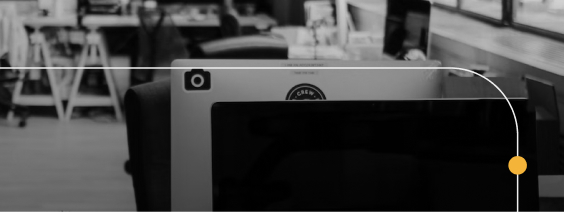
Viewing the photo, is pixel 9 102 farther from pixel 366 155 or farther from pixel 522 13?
pixel 366 155

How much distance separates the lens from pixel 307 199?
0.95m

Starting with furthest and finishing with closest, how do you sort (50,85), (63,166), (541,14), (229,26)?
(50,85) → (63,166) → (229,26) → (541,14)

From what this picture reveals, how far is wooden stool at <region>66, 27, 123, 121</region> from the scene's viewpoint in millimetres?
3748

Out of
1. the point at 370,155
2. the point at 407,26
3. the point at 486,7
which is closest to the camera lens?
the point at 370,155

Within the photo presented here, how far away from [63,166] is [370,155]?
3014mm

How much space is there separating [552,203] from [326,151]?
57cm

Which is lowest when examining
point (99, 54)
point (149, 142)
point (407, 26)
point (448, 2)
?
point (149, 142)

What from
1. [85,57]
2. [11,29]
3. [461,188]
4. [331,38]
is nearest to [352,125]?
[461,188]

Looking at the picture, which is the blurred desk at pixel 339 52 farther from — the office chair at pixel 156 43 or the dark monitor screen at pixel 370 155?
the dark monitor screen at pixel 370 155

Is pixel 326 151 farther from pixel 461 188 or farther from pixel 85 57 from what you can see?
pixel 85 57

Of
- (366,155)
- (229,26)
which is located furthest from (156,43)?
(366,155)

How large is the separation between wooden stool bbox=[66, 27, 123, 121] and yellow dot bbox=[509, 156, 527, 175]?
3079 millimetres

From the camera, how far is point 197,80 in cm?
103

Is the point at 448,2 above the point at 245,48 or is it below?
above
